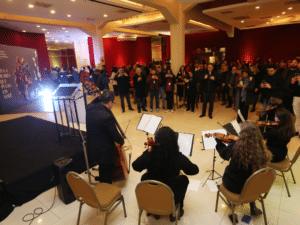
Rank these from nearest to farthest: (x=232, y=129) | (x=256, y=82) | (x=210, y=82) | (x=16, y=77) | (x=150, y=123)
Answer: (x=232, y=129), (x=150, y=123), (x=210, y=82), (x=256, y=82), (x=16, y=77)

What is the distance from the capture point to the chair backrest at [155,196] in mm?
1766

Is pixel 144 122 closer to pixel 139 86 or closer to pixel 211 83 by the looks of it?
pixel 211 83

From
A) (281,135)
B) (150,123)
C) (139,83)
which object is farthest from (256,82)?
(150,123)

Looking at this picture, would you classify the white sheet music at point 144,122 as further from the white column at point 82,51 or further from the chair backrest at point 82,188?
Result: the white column at point 82,51

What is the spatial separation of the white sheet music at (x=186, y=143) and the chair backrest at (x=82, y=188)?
4.30 ft

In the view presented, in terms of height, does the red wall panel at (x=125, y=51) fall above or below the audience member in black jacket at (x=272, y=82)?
above

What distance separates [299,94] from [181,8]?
5.48 meters

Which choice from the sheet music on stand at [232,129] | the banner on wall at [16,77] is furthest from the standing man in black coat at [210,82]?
the banner on wall at [16,77]

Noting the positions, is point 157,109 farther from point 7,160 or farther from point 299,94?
point 7,160

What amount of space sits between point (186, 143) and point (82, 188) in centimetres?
146

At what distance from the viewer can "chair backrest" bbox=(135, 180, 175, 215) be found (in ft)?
5.79

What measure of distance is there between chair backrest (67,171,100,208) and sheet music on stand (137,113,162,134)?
55.5 inches

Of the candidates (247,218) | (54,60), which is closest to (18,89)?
(247,218)

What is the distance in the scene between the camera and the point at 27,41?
1209 cm
